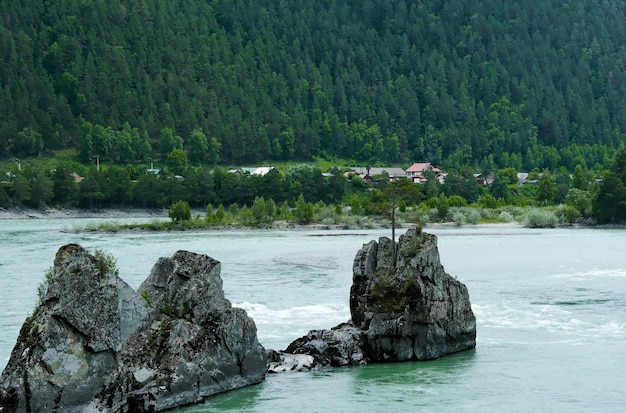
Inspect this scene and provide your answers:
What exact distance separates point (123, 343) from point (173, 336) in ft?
A: 4.50

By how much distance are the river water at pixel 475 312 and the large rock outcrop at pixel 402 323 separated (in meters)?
0.53

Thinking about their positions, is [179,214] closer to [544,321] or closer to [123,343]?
[544,321]

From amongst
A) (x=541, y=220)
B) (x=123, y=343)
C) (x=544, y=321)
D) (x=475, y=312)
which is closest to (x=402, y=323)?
(x=123, y=343)

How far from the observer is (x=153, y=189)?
180 meters

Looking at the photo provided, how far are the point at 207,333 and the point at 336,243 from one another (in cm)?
7140

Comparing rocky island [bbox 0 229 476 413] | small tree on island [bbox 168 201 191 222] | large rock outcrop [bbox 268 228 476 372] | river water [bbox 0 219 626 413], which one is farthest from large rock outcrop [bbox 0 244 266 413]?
small tree on island [bbox 168 201 191 222]

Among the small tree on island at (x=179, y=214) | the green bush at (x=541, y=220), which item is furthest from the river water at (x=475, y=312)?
the small tree on island at (x=179, y=214)

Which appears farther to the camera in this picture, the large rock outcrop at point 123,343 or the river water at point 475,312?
the river water at point 475,312

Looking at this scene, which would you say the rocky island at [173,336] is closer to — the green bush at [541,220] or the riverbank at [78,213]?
the green bush at [541,220]

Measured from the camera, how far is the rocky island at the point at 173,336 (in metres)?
26.5

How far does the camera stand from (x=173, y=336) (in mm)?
28688

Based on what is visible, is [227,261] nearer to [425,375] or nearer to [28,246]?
[28,246]

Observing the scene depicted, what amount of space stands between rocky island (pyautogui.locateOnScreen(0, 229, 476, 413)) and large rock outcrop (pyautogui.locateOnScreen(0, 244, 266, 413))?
27 mm

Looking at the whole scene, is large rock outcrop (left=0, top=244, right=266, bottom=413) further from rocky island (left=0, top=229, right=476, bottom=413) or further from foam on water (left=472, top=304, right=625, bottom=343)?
foam on water (left=472, top=304, right=625, bottom=343)
